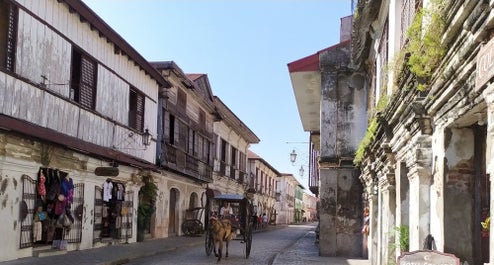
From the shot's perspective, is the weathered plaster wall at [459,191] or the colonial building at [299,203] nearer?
the weathered plaster wall at [459,191]

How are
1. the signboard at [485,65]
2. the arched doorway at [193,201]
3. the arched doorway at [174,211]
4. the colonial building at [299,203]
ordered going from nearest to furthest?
the signboard at [485,65]
the arched doorway at [174,211]
the arched doorway at [193,201]
the colonial building at [299,203]

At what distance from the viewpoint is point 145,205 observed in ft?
69.8

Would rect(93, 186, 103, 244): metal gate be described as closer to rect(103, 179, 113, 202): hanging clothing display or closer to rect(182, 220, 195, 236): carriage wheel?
rect(103, 179, 113, 202): hanging clothing display

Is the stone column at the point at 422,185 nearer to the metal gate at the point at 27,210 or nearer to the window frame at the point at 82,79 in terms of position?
the metal gate at the point at 27,210

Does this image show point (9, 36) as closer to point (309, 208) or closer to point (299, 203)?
point (299, 203)

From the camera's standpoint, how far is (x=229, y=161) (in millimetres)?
37062

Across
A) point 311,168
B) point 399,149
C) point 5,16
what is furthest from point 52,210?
point 311,168

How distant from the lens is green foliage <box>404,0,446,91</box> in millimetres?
6062

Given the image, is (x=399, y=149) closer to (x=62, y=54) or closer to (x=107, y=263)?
(x=107, y=263)

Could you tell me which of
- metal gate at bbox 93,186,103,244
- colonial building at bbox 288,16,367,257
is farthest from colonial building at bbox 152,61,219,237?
colonial building at bbox 288,16,367,257

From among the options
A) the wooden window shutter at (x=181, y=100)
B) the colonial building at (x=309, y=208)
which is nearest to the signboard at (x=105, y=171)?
the wooden window shutter at (x=181, y=100)

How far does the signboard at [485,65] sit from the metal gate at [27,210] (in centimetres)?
1033

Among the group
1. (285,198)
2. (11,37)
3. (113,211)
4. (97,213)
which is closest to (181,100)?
(113,211)

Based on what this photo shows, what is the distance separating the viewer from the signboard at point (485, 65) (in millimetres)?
4398
